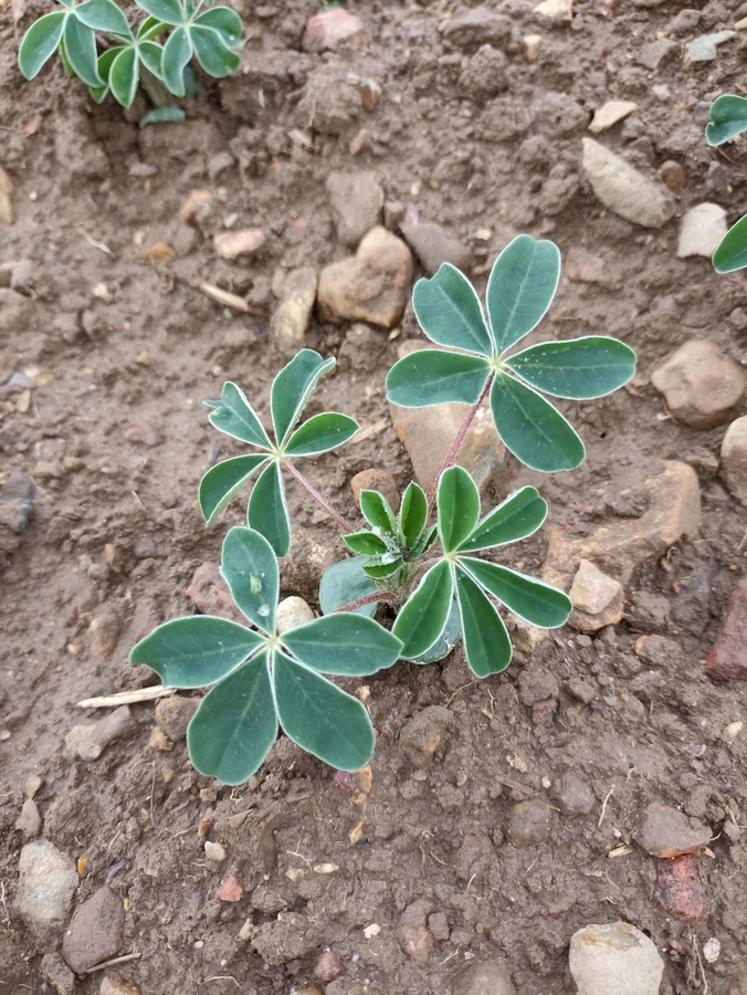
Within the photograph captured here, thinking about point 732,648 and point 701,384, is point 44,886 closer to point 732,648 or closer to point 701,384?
point 732,648

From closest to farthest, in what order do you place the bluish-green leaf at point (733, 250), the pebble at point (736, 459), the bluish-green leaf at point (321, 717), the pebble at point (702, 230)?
the bluish-green leaf at point (321, 717), the bluish-green leaf at point (733, 250), the pebble at point (736, 459), the pebble at point (702, 230)

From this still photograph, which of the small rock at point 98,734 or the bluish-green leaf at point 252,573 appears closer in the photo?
the bluish-green leaf at point 252,573

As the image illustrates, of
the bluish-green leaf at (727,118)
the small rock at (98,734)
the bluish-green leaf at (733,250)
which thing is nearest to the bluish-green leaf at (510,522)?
the bluish-green leaf at (733,250)

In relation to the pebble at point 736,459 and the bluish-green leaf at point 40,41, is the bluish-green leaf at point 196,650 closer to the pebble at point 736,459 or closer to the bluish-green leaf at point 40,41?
the pebble at point 736,459

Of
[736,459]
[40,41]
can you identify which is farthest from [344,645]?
[40,41]

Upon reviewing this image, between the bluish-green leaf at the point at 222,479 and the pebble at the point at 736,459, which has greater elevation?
the bluish-green leaf at the point at 222,479
